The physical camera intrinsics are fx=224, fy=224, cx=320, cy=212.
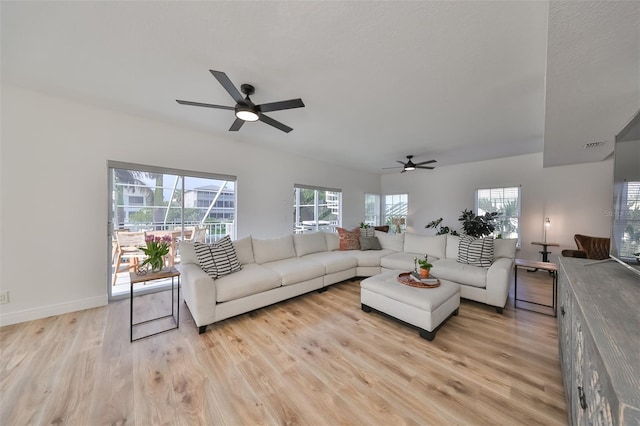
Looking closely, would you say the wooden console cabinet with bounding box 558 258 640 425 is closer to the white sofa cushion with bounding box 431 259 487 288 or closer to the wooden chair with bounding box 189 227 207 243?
the white sofa cushion with bounding box 431 259 487 288

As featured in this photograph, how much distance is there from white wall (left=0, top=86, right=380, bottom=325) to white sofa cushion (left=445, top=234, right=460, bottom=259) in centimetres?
460

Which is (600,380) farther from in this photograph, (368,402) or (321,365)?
(321,365)

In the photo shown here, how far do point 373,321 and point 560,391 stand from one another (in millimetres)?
1471

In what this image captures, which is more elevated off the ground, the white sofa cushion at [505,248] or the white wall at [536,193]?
the white wall at [536,193]

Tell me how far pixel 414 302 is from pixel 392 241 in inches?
95.0

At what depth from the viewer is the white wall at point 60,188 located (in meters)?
2.48

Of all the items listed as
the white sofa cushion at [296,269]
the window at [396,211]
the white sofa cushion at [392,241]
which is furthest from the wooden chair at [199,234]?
the window at [396,211]

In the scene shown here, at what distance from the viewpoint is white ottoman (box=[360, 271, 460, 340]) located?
2.21 meters

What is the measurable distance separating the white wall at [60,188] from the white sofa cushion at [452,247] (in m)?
4.60

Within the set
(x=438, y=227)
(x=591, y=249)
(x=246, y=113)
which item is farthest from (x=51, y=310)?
(x=591, y=249)

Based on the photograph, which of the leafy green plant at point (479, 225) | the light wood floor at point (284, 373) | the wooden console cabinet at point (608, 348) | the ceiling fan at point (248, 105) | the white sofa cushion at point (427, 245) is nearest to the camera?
the wooden console cabinet at point (608, 348)

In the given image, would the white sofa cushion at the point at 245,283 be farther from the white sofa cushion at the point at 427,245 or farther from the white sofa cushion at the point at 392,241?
the white sofa cushion at the point at 427,245

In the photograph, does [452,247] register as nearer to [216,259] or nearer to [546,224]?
[546,224]

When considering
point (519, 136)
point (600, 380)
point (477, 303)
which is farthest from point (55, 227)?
point (519, 136)
